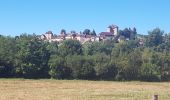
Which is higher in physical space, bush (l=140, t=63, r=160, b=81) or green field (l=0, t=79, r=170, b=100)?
bush (l=140, t=63, r=160, b=81)

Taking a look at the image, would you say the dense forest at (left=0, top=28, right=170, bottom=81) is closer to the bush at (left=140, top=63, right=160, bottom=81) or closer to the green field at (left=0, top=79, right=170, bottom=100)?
the bush at (left=140, top=63, right=160, bottom=81)

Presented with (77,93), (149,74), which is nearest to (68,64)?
(149,74)

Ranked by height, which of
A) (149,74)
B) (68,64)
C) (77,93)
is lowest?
(77,93)

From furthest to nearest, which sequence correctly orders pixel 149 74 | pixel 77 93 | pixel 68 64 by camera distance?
pixel 149 74
pixel 68 64
pixel 77 93

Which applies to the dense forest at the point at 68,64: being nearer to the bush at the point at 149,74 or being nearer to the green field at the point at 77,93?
the bush at the point at 149,74

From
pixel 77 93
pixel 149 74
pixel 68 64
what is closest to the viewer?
pixel 77 93

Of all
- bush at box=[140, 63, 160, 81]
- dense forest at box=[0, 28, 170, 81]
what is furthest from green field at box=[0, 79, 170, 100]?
bush at box=[140, 63, 160, 81]

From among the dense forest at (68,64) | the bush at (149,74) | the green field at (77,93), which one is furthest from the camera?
the bush at (149,74)

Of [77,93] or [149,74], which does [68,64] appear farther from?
[77,93]

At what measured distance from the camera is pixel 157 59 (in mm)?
86000

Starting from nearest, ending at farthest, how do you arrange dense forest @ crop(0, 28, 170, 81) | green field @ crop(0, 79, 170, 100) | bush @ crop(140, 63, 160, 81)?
green field @ crop(0, 79, 170, 100) → dense forest @ crop(0, 28, 170, 81) → bush @ crop(140, 63, 160, 81)

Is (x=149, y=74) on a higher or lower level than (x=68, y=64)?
lower

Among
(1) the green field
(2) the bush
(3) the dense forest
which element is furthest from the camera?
(2) the bush

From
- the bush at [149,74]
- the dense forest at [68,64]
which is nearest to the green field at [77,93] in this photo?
the dense forest at [68,64]
